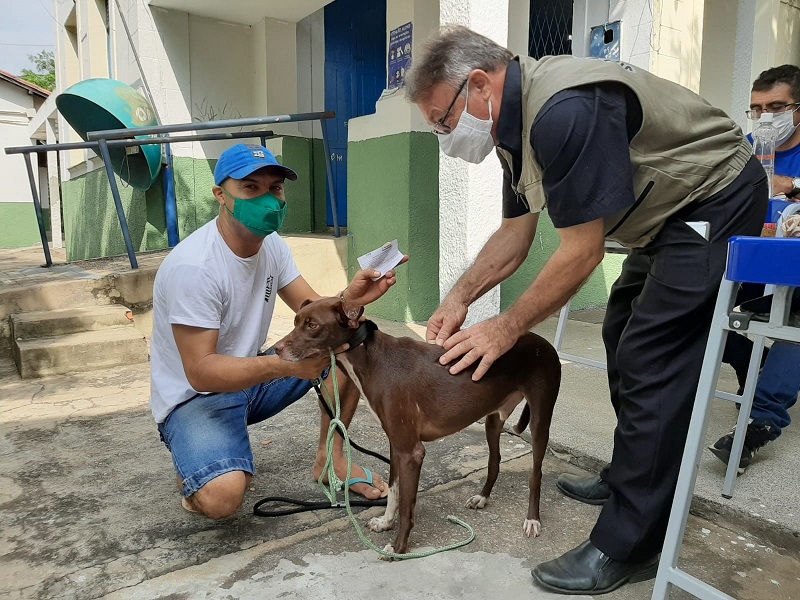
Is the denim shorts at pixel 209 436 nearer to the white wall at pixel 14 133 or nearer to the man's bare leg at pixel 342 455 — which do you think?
the man's bare leg at pixel 342 455

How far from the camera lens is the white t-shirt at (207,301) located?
7.84ft

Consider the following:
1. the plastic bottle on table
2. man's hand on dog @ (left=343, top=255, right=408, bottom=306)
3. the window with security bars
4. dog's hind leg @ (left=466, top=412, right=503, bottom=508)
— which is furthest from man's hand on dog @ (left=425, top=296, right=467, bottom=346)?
the window with security bars

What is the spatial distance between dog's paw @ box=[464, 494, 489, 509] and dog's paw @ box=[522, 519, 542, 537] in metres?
0.23

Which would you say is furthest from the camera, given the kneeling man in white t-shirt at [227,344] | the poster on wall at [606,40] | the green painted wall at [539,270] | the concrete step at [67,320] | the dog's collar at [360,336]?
the green painted wall at [539,270]

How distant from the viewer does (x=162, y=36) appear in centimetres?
722

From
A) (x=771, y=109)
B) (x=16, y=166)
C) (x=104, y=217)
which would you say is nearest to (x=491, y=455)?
(x=771, y=109)

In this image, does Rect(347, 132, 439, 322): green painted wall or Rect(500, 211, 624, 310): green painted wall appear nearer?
Rect(347, 132, 439, 322): green painted wall

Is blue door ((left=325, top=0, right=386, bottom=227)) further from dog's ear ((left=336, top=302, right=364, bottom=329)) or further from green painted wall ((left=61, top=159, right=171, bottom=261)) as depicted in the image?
dog's ear ((left=336, top=302, right=364, bottom=329))

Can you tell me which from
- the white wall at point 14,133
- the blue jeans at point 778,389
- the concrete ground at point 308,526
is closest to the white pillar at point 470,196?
the concrete ground at point 308,526

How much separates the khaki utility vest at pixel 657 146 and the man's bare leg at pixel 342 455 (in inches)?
47.6

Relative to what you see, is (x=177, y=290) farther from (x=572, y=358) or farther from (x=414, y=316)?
(x=414, y=316)

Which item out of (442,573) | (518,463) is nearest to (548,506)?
(518,463)

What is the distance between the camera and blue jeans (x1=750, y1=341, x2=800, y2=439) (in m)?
2.82

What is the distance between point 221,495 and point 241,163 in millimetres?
1300
